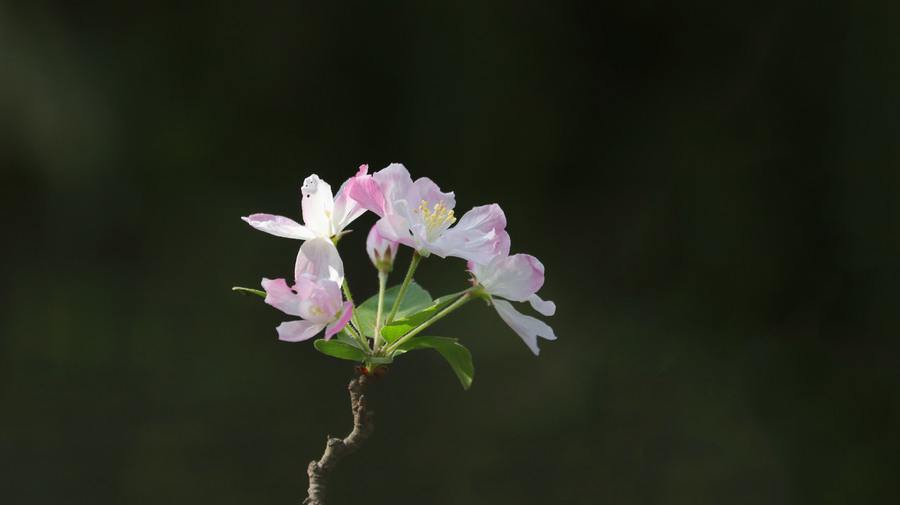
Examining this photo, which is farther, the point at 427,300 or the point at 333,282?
the point at 427,300

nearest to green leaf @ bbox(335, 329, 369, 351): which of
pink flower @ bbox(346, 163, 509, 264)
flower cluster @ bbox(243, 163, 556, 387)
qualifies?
flower cluster @ bbox(243, 163, 556, 387)

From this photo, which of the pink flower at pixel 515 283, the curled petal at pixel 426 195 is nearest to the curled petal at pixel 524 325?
the pink flower at pixel 515 283

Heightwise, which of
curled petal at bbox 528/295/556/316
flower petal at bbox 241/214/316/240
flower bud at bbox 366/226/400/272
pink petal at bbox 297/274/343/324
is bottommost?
pink petal at bbox 297/274/343/324

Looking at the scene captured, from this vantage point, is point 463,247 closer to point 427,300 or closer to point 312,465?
point 427,300

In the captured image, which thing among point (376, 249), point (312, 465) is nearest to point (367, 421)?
point (312, 465)

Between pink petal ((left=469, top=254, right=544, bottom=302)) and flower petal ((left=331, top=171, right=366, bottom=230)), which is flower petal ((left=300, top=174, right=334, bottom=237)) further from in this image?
pink petal ((left=469, top=254, right=544, bottom=302))

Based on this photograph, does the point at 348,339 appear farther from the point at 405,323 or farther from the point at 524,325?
the point at 524,325
